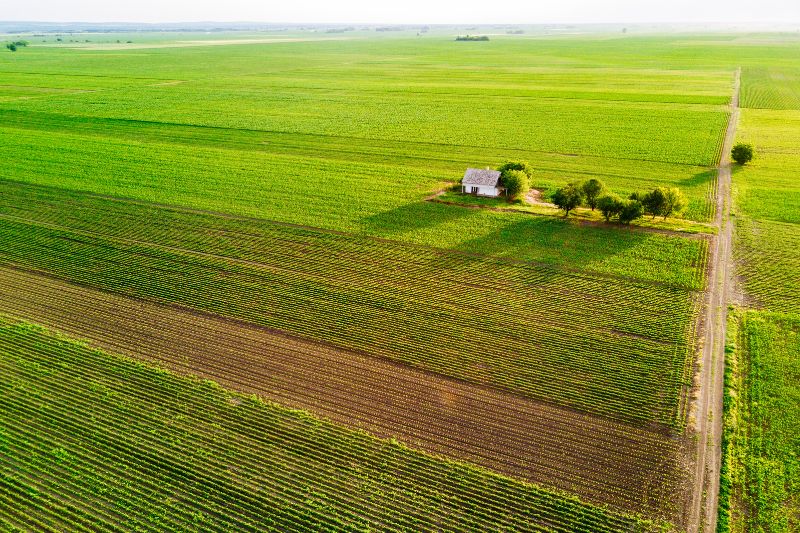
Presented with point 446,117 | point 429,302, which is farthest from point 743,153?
point 429,302

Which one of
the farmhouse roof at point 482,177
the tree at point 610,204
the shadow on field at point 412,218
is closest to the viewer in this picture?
the tree at point 610,204

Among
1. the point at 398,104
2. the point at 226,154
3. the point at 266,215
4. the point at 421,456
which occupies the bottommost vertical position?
the point at 421,456

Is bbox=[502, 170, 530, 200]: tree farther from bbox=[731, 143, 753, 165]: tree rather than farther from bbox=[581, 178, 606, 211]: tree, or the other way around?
bbox=[731, 143, 753, 165]: tree

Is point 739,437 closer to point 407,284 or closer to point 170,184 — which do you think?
point 407,284

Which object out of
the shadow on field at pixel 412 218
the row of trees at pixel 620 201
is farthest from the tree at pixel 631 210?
the shadow on field at pixel 412 218

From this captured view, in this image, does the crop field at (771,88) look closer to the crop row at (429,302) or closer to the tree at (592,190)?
the tree at (592,190)

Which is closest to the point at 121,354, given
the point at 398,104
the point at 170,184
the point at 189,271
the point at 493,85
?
the point at 189,271
